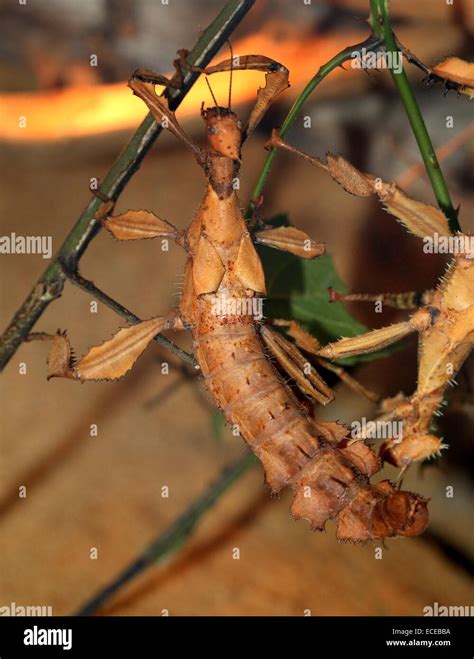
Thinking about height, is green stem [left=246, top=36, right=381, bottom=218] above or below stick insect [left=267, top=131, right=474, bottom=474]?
above

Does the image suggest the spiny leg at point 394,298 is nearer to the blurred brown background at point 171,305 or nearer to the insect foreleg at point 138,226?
the insect foreleg at point 138,226

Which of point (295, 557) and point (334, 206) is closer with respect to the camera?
point (295, 557)

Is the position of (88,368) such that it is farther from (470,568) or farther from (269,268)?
(470,568)

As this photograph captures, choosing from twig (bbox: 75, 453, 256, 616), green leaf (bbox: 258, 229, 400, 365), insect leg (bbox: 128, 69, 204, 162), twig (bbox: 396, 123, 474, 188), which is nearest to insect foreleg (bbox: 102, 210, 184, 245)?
insect leg (bbox: 128, 69, 204, 162)

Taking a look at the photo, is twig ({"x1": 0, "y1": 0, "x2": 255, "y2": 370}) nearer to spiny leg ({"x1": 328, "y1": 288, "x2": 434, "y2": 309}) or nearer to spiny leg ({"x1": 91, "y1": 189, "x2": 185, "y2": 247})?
spiny leg ({"x1": 91, "y1": 189, "x2": 185, "y2": 247})

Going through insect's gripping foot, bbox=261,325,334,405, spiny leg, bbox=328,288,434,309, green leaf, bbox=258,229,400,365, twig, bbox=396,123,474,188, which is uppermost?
twig, bbox=396,123,474,188

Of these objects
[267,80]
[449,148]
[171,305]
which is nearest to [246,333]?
[267,80]

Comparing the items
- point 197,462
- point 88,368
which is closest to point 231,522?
point 197,462
